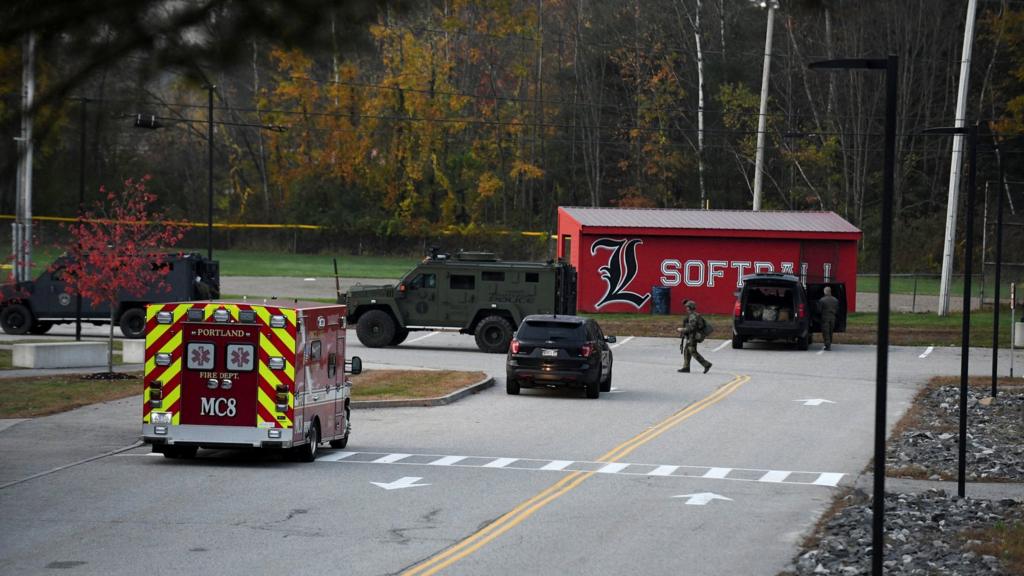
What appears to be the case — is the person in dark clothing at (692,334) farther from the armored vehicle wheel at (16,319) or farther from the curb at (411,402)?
the armored vehicle wheel at (16,319)

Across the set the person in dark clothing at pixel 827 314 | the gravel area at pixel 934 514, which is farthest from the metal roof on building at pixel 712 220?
the gravel area at pixel 934 514

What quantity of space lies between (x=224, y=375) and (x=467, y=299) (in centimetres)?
2094

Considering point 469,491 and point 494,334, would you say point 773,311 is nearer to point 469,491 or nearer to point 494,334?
point 494,334

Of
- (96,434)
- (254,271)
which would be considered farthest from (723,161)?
(96,434)

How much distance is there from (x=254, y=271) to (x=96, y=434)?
49.0 m

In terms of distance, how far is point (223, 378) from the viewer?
19344mm

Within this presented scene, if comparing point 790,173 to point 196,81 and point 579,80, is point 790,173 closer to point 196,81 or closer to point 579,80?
point 579,80

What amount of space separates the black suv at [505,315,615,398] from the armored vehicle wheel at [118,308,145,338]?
15419 millimetres

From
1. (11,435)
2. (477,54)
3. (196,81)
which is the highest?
(477,54)

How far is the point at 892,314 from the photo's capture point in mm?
55406

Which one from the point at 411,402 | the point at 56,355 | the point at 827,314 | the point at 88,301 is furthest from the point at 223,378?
the point at 827,314

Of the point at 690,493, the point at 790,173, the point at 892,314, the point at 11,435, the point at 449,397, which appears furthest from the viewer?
the point at 790,173

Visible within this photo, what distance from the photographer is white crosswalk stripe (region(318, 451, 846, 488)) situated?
1966 cm

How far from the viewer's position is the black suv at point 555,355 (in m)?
29.5
